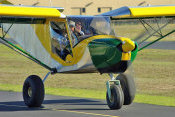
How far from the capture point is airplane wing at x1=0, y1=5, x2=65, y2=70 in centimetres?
1394

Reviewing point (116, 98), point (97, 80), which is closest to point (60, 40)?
point (116, 98)

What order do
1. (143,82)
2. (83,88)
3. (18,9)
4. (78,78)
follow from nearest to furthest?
(18,9) → (83,88) → (143,82) → (78,78)

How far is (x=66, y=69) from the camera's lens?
1398 centimetres

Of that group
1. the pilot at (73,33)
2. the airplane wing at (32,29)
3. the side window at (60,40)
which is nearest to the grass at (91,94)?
the airplane wing at (32,29)

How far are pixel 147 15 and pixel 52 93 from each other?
14.5 feet

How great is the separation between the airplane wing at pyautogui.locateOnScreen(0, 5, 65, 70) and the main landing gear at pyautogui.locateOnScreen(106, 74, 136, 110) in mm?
1805

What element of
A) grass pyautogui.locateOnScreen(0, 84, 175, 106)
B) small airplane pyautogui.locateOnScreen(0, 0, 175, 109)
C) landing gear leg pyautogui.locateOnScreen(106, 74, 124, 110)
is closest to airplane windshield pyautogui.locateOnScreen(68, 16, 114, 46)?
small airplane pyautogui.locateOnScreen(0, 0, 175, 109)

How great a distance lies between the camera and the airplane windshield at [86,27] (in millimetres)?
13344

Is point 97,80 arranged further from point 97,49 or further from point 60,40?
point 97,49

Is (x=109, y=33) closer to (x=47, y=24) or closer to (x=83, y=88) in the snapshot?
(x=47, y=24)

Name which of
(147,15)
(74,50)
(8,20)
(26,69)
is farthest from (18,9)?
(26,69)

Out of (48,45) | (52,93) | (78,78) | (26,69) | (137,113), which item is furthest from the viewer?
(26,69)

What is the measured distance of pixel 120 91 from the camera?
13.2 meters

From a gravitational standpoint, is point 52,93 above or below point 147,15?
below
